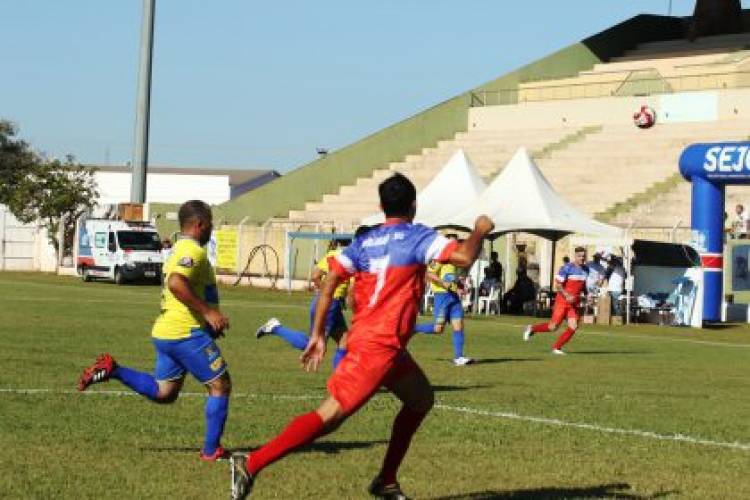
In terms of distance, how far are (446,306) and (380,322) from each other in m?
14.3

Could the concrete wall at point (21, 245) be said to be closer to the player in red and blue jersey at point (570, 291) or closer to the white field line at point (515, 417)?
the player in red and blue jersey at point (570, 291)

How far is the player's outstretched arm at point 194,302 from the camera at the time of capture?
37.3 feet

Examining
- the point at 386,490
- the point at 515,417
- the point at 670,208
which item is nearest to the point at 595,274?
the point at 670,208

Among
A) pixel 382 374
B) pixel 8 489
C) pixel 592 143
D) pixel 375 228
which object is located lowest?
pixel 8 489

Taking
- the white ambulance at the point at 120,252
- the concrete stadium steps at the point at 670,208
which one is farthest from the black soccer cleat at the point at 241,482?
the white ambulance at the point at 120,252

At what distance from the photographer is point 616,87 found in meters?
62.5

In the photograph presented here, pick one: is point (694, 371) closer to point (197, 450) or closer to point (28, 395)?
point (28, 395)

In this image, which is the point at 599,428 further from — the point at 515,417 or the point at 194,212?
the point at 194,212

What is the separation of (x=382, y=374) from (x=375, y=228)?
92 cm

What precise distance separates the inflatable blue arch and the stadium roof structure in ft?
7.99

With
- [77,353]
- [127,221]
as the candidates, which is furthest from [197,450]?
[127,221]

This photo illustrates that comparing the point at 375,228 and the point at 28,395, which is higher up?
the point at 375,228

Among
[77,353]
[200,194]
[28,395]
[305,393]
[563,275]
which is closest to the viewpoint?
[28,395]

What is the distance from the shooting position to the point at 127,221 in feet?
201
